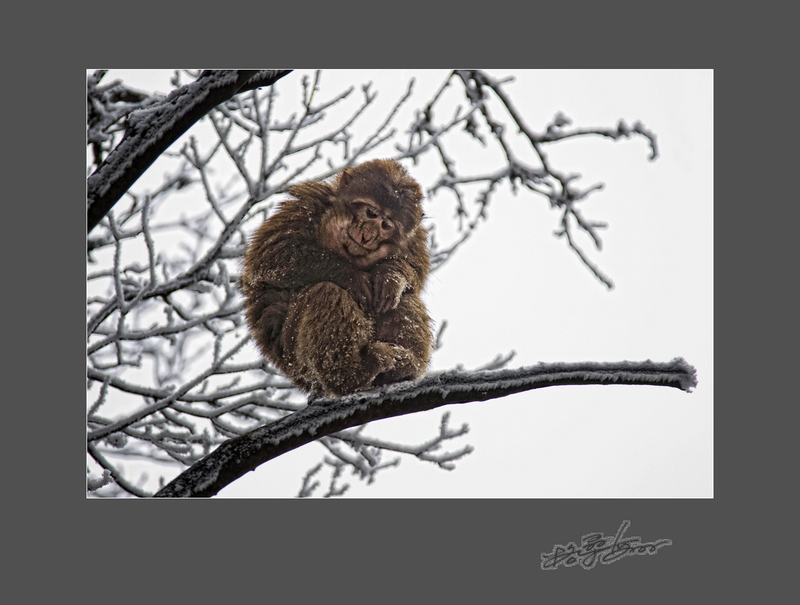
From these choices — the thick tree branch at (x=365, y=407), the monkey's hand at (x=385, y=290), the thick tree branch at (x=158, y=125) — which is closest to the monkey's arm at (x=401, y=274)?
the monkey's hand at (x=385, y=290)

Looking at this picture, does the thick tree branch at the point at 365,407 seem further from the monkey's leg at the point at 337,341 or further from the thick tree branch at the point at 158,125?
the thick tree branch at the point at 158,125

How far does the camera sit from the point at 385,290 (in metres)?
2.54

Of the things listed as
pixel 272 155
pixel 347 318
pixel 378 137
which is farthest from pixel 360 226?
pixel 272 155

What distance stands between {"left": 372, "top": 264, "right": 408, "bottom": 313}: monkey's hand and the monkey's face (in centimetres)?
5

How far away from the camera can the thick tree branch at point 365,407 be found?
253 cm

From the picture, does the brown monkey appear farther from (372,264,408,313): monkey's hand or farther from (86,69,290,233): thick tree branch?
(86,69,290,233): thick tree branch

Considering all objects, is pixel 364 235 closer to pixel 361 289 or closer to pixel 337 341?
pixel 361 289

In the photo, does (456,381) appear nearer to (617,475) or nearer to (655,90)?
(617,475)

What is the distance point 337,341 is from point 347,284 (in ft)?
0.65

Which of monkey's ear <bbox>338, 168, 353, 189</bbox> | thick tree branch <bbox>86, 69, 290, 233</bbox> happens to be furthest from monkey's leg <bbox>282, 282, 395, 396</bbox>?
thick tree branch <bbox>86, 69, 290, 233</bbox>

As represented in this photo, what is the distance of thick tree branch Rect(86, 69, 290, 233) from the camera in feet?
8.52

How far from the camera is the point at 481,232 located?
300 centimetres

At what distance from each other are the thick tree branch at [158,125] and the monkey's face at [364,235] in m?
0.60

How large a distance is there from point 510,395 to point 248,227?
1280mm
